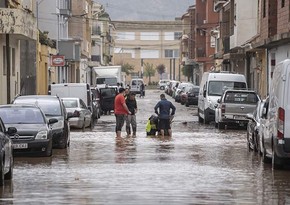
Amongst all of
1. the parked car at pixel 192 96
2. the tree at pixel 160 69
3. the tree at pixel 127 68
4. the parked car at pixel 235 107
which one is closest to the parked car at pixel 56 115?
the parked car at pixel 235 107

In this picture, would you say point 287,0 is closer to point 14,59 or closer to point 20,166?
point 14,59

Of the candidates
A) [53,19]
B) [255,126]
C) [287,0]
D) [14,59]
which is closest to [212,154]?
[255,126]

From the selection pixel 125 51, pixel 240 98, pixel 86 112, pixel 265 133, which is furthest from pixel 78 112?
pixel 125 51

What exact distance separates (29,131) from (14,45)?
1145 inches

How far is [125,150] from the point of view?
27516 millimetres

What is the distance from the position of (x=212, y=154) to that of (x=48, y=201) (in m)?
11.6

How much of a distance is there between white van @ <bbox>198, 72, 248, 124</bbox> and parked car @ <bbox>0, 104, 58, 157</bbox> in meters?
20.5

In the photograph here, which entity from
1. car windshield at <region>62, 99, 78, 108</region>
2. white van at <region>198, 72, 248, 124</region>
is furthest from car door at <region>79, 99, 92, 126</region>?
white van at <region>198, 72, 248, 124</region>

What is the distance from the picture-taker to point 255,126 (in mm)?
26453

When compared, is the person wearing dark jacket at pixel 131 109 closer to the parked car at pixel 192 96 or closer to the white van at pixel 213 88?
the white van at pixel 213 88

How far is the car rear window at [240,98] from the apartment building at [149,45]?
140m

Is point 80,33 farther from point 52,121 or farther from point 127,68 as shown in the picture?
point 127,68

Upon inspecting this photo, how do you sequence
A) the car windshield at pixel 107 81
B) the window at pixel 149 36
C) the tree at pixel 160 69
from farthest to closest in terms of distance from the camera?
the window at pixel 149 36 < the tree at pixel 160 69 < the car windshield at pixel 107 81

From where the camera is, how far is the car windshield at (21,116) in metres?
25.0
